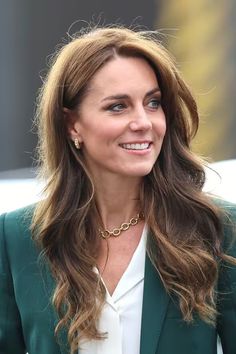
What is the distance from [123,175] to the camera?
214 centimetres

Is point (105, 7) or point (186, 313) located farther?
point (105, 7)

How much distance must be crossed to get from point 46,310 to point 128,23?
5.93 ft

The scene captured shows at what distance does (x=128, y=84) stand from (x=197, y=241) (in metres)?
0.50

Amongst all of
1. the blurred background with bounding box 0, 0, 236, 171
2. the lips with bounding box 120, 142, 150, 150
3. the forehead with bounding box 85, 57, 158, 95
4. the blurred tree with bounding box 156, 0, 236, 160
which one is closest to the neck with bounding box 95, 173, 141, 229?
the lips with bounding box 120, 142, 150, 150

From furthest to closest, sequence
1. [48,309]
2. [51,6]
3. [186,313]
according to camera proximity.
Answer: [51,6] < [48,309] < [186,313]

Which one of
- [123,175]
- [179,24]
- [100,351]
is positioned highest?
[179,24]

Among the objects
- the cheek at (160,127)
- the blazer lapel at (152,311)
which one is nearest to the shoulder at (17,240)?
the blazer lapel at (152,311)

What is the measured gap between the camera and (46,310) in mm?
2137

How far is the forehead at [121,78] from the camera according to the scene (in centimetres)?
208

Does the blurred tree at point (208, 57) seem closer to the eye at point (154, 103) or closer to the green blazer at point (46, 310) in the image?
the eye at point (154, 103)

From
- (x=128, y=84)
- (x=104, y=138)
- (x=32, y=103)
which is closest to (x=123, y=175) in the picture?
(x=104, y=138)

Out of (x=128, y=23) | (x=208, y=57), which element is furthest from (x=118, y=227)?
(x=208, y=57)

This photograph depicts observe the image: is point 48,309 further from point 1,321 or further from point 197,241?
point 197,241

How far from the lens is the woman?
2.04 m
